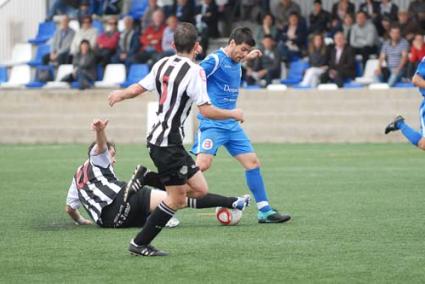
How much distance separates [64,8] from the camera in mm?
28047

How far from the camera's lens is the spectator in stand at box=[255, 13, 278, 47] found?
24344 millimetres

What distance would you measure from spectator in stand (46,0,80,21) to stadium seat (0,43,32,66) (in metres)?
1.04

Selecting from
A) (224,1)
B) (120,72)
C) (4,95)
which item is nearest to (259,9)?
(224,1)

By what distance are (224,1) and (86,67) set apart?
4.13 meters

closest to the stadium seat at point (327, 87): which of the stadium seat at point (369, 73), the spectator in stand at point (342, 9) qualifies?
the stadium seat at point (369, 73)

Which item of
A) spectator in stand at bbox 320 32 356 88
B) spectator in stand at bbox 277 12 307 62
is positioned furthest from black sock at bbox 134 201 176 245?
spectator in stand at bbox 277 12 307 62

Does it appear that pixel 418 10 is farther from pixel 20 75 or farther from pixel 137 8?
pixel 20 75

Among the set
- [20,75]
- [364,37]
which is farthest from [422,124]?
[20,75]

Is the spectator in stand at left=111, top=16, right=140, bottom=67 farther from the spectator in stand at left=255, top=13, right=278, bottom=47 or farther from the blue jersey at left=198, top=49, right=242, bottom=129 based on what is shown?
the blue jersey at left=198, top=49, right=242, bottom=129

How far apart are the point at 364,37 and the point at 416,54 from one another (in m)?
1.72

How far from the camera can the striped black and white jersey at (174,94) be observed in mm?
8062

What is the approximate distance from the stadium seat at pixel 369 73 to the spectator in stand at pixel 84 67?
19.6 feet

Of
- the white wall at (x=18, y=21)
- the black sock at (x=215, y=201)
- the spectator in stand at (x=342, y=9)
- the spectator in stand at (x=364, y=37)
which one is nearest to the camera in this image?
the black sock at (x=215, y=201)

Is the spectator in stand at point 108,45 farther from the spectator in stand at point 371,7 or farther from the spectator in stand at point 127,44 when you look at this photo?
the spectator in stand at point 371,7
